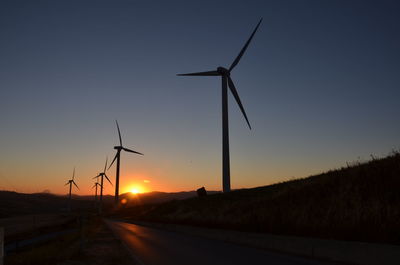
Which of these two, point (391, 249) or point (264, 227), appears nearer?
point (391, 249)

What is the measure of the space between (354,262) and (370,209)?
4395 mm

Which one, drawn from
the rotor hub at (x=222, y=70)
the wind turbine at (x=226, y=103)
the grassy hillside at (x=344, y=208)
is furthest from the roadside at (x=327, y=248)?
the rotor hub at (x=222, y=70)

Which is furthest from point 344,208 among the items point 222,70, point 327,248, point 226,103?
point 222,70

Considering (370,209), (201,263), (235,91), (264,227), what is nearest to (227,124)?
(235,91)

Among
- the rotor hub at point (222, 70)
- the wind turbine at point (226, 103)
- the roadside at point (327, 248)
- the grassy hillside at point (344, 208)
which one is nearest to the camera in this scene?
the roadside at point (327, 248)

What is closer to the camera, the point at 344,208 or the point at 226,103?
the point at 344,208

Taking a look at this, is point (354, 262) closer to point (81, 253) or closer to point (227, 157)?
point (81, 253)

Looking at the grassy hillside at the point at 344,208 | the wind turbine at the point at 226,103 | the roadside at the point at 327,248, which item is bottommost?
the roadside at the point at 327,248

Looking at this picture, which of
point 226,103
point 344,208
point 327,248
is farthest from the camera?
point 226,103

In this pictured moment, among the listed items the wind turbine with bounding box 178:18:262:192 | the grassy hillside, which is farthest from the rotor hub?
the grassy hillside

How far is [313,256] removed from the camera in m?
13.8

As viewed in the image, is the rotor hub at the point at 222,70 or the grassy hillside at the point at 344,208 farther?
the rotor hub at the point at 222,70

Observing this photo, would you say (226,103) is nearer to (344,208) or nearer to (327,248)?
(344,208)

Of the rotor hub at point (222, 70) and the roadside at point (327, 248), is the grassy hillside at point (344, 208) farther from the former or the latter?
the rotor hub at point (222, 70)
